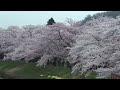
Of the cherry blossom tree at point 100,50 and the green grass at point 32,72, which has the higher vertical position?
the cherry blossom tree at point 100,50

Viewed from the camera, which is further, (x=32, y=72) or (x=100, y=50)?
(x=32, y=72)

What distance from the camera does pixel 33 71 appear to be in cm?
1362

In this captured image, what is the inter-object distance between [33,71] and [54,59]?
143 cm

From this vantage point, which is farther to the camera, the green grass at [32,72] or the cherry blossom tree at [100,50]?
the green grass at [32,72]

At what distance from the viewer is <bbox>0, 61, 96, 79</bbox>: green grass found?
1152cm

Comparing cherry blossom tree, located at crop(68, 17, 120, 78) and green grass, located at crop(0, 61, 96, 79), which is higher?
cherry blossom tree, located at crop(68, 17, 120, 78)

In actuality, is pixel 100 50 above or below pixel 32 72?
above

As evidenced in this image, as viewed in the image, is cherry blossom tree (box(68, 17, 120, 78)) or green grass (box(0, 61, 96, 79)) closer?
cherry blossom tree (box(68, 17, 120, 78))

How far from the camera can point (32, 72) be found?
1338 centimetres

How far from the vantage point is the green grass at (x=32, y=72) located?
11519mm
